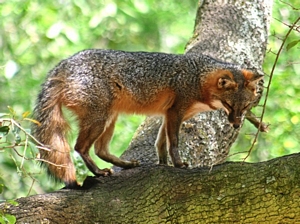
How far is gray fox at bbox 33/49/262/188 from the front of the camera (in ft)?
15.8

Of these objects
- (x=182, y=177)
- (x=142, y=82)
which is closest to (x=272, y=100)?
(x=142, y=82)

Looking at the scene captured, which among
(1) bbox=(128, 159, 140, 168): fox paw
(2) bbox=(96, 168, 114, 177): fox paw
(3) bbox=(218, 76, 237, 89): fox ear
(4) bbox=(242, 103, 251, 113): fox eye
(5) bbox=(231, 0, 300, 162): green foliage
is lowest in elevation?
(5) bbox=(231, 0, 300, 162): green foliage

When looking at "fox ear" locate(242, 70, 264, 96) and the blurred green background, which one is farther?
the blurred green background

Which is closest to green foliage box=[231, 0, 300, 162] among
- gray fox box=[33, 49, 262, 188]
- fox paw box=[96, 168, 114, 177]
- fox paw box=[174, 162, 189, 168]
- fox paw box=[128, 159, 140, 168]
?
gray fox box=[33, 49, 262, 188]

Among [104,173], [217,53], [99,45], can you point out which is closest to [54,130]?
[104,173]

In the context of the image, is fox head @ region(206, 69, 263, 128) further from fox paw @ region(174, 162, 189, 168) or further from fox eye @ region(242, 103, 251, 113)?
fox paw @ region(174, 162, 189, 168)

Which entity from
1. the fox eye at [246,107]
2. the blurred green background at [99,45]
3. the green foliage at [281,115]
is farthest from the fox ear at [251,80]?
the green foliage at [281,115]

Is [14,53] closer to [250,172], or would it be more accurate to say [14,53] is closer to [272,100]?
[272,100]

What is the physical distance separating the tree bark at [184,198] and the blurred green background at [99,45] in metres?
3.08

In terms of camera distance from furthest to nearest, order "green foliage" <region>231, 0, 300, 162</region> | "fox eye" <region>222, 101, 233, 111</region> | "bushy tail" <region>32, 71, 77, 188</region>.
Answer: "green foliage" <region>231, 0, 300, 162</region> → "fox eye" <region>222, 101, 233, 111</region> → "bushy tail" <region>32, 71, 77, 188</region>

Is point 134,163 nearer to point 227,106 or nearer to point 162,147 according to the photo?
point 162,147

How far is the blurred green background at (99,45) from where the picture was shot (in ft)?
26.3

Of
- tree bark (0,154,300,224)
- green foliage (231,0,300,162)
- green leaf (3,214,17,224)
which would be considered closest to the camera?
green leaf (3,214,17,224)

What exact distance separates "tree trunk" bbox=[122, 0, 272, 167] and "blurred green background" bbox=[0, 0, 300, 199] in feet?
2.56
